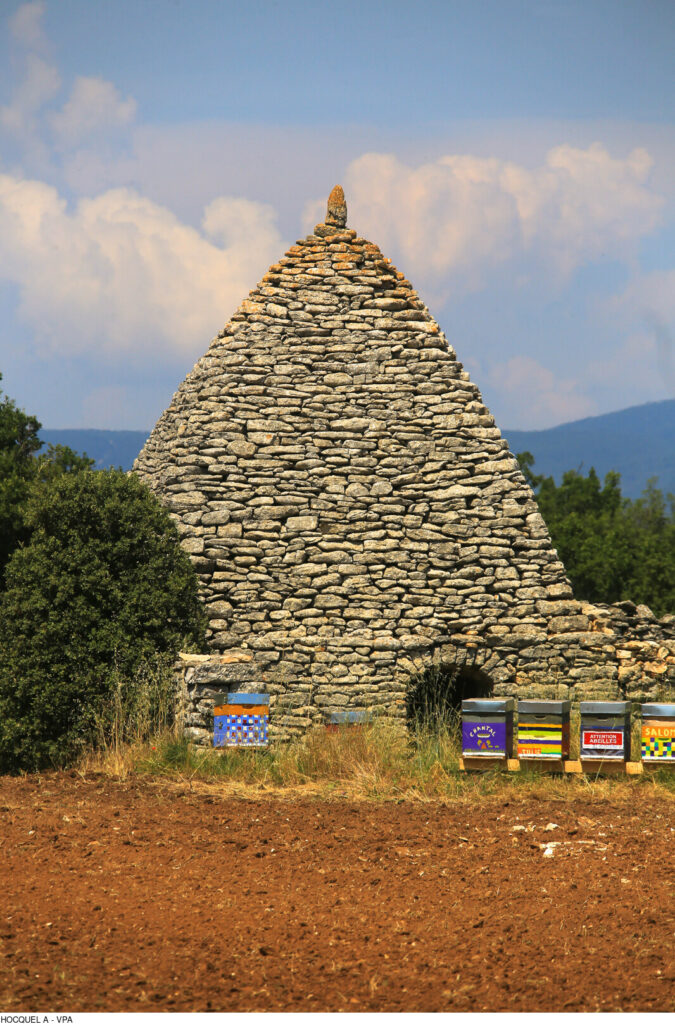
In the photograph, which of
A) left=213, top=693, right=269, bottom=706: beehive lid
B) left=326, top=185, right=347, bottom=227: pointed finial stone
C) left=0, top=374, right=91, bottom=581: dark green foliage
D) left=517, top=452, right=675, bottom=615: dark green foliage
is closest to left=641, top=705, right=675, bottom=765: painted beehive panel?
left=213, top=693, right=269, bottom=706: beehive lid

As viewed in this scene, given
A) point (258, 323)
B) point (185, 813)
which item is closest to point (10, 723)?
point (185, 813)

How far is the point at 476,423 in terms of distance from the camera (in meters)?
12.3

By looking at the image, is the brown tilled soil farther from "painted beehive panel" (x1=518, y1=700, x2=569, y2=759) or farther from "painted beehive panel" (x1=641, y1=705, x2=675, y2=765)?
"painted beehive panel" (x1=518, y1=700, x2=569, y2=759)

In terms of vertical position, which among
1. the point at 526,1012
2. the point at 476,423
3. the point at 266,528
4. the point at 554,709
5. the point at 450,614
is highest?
the point at 476,423

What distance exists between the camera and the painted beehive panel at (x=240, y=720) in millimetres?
9406

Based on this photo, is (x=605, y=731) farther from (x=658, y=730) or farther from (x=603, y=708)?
(x=658, y=730)

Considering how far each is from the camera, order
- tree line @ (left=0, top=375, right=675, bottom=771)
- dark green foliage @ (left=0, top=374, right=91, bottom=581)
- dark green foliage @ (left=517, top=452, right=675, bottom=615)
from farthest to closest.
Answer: dark green foliage @ (left=517, top=452, right=675, bottom=615) → dark green foliage @ (left=0, top=374, right=91, bottom=581) → tree line @ (left=0, top=375, right=675, bottom=771)

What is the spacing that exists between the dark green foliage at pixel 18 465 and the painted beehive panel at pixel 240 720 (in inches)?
220

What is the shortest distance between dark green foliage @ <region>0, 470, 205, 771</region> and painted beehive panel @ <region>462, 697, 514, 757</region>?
3.32m

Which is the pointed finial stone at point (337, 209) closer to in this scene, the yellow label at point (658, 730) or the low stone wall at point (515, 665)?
the low stone wall at point (515, 665)

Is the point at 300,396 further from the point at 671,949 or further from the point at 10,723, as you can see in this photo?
the point at 671,949

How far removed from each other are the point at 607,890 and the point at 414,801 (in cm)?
256

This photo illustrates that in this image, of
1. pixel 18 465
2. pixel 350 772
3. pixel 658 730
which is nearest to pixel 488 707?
pixel 350 772

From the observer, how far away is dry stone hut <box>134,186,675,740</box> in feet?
38.2
